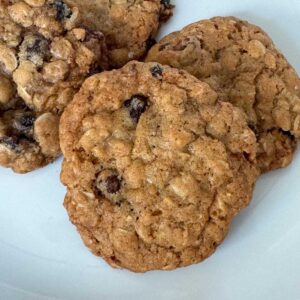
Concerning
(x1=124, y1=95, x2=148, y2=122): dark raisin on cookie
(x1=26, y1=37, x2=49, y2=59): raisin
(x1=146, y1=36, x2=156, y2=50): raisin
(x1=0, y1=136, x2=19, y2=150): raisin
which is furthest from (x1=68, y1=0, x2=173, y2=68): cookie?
(x1=0, y1=136, x2=19, y2=150): raisin

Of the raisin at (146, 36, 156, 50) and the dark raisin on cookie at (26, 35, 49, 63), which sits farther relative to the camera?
the raisin at (146, 36, 156, 50)

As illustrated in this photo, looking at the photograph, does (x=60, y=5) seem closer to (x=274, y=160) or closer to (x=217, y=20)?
(x=217, y=20)

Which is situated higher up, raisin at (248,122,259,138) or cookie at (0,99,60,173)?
raisin at (248,122,259,138)

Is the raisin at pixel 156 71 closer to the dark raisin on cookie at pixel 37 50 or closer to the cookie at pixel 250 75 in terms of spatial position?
the cookie at pixel 250 75

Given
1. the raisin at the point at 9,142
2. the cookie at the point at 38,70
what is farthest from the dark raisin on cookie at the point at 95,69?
the raisin at the point at 9,142

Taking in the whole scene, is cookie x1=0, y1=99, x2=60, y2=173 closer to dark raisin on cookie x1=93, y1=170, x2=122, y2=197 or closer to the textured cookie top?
the textured cookie top

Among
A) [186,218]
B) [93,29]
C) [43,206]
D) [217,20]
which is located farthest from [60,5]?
[186,218]

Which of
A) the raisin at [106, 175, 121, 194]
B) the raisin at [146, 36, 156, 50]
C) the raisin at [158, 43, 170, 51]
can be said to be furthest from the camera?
the raisin at [146, 36, 156, 50]
